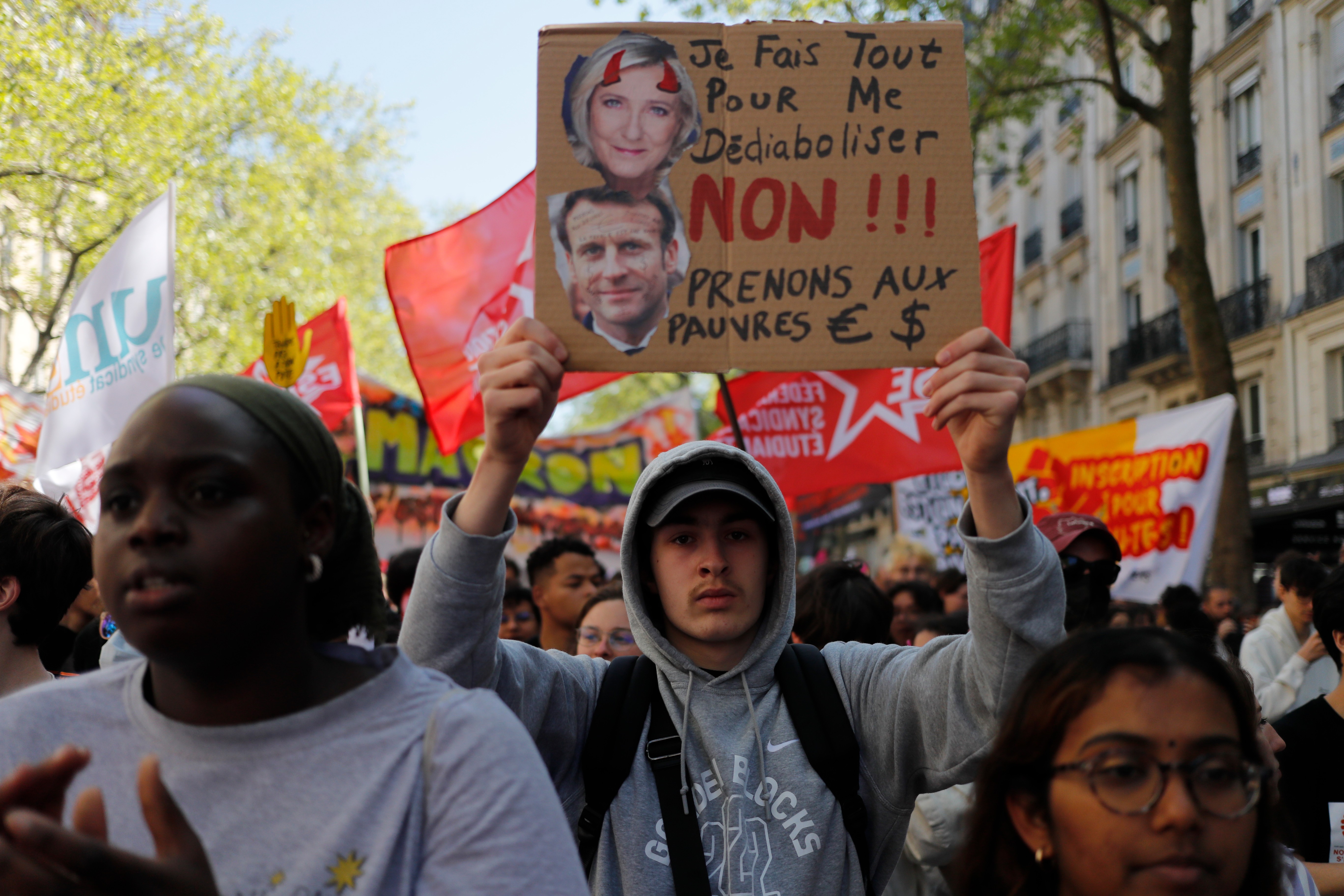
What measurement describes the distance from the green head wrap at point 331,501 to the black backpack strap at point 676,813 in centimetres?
93

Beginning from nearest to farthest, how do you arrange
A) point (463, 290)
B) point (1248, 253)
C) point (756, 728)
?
point (756, 728)
point (463, 290)
point (1248, 253)

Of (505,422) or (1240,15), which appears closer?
(505,422)

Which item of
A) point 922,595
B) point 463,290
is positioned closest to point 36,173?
point 463,290

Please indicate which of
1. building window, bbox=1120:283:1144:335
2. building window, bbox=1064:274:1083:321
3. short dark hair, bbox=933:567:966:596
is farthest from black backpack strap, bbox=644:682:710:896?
building window, bbox=1064:274:1083:321

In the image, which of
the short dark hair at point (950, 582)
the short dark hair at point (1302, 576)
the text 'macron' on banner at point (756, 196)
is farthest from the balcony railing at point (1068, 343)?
the text 'macron' on banner at point (756, 196)

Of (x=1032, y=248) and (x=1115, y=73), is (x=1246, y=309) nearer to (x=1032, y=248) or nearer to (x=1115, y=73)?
(x=1032, y=248)

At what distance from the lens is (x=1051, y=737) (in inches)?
74.7

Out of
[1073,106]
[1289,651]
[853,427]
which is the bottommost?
[1289,651]

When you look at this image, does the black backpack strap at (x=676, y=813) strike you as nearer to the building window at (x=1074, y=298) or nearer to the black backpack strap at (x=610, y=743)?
the black backpack strap at (x=610, y=743)

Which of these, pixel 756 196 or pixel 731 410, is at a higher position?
pixel 756 196

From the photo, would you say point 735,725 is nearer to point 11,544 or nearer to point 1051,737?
point 1051,737

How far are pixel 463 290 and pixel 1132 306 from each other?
82.1 ft

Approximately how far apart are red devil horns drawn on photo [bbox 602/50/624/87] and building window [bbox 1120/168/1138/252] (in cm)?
2839

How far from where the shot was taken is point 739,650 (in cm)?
264
